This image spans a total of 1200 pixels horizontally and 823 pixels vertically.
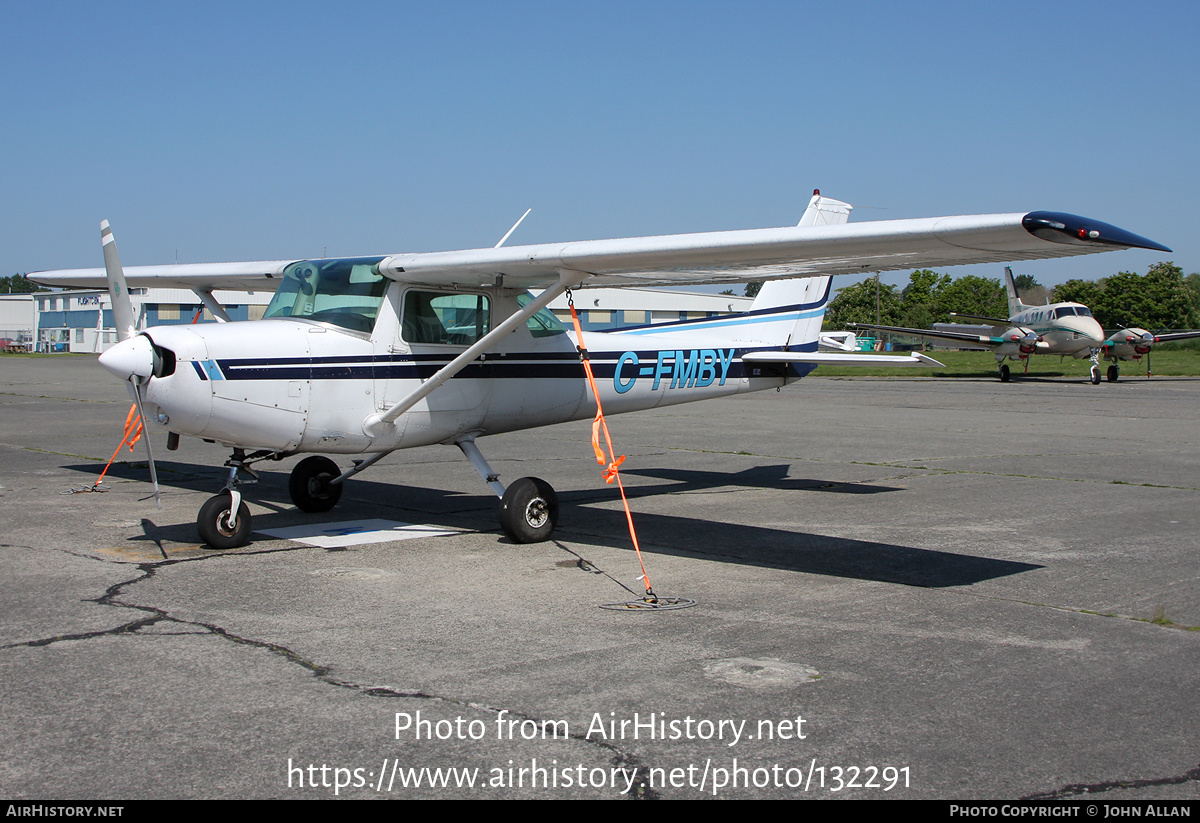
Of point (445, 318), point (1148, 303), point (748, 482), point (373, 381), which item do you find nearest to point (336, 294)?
point (373, 381)

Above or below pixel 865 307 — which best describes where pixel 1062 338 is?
below

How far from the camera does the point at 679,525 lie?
28.8ft

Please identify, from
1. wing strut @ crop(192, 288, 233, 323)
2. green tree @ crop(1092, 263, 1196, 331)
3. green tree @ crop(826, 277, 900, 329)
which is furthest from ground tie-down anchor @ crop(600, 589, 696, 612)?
green tree @ crop(826, 277, 900, 329)

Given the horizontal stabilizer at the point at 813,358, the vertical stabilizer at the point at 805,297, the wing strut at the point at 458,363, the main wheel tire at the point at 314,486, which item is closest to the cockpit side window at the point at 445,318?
the wing strut at the point at 458,363

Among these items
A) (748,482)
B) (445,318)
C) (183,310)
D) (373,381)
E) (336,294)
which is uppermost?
(183,310)

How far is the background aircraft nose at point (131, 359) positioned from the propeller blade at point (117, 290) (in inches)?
22.1

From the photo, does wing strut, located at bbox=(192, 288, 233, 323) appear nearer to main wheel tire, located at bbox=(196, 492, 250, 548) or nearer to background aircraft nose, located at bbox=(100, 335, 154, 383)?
main wheel tire, located at bbox=(196, 492, 250, 548)

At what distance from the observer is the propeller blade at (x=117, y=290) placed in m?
7.53

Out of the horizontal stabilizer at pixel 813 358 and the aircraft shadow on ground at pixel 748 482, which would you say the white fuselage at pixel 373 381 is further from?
the aircraft shadow on ground at pixel 748 482

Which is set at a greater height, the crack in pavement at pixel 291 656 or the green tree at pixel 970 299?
the green tree at pixel 970 299

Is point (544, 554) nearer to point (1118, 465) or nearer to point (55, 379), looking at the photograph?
point (1118, 465)

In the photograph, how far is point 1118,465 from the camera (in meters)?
12.8

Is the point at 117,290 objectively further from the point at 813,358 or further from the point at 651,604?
the point at 813,358

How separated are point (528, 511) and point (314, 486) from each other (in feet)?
8.59
